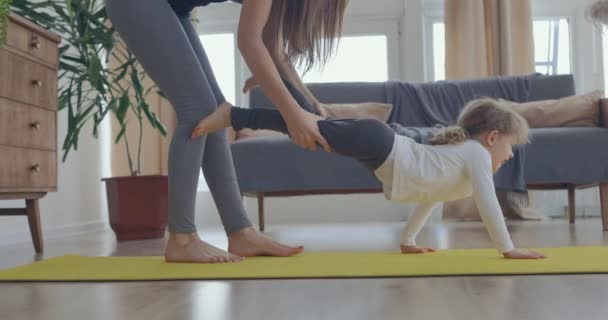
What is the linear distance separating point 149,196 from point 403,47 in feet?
7.65

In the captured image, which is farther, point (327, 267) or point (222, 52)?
point (222, 52)

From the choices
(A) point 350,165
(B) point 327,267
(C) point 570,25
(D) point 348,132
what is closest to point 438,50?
(C) point 570,25

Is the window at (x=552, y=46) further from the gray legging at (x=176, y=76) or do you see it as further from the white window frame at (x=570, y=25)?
the gray legging at (x=176, y=76)

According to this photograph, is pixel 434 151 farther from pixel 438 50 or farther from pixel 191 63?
pixel 438 50

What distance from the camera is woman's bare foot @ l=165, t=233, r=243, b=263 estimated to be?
5.53ft

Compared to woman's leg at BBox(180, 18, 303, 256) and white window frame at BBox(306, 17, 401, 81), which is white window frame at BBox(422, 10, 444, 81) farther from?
woman's leg at BBox(180, 18, 303, 256)

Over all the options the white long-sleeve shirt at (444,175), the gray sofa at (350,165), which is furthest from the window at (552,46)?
the white long-sleeve shirt at (444,175)

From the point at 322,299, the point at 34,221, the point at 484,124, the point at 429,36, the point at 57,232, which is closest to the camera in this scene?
the point at 322,299

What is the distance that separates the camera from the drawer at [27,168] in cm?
220

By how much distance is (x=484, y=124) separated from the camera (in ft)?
5.81

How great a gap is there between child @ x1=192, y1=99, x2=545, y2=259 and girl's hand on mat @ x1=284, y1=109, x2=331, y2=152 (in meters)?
0.04

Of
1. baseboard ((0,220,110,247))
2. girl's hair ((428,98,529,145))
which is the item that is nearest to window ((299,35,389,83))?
baseboard ((0,220,110,247))

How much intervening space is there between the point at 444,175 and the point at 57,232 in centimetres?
238

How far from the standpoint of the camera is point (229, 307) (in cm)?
106
